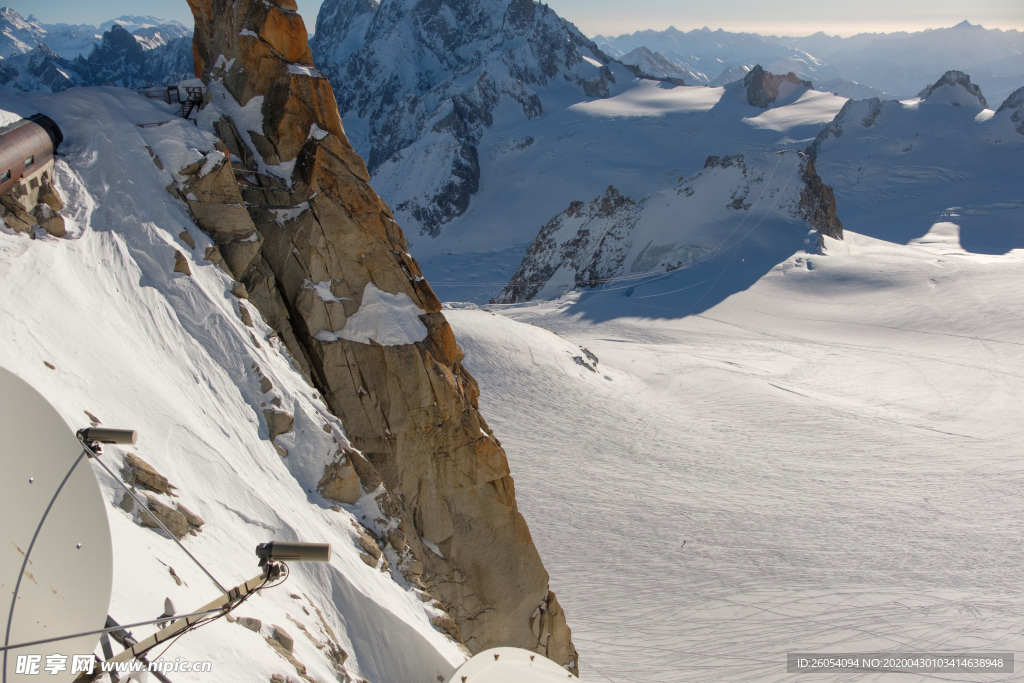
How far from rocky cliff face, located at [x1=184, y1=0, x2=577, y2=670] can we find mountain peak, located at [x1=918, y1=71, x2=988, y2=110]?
133119mm

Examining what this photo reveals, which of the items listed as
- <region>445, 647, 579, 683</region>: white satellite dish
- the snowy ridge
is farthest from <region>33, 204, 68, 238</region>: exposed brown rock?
the snowy ridge

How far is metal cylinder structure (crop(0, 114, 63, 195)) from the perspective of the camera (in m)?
9.37

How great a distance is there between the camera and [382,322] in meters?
12.2

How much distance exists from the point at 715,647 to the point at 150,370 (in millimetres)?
15453

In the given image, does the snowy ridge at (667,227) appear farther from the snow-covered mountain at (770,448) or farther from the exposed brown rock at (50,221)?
the exposed brown rock at (50,221)

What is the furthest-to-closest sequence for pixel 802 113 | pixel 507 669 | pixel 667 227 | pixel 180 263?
pixel 802 113
pixel 667 227
pixel 180 263
pixel 507 669

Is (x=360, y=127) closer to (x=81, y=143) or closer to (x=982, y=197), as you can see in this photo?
(x=982, y=197)

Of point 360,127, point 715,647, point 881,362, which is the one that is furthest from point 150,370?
point 360,127

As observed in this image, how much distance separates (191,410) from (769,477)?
2108cm

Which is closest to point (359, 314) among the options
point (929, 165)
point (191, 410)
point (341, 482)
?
point (341, 482)

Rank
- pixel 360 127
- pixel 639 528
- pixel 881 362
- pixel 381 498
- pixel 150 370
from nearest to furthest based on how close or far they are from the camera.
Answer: pixel 150 370 < pixel 381 498 < pixel 639 528 < pixel 881 362 < pixel 360 127

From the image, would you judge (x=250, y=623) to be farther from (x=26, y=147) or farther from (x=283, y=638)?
(x=26, y=147)

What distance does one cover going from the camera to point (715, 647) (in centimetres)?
1706

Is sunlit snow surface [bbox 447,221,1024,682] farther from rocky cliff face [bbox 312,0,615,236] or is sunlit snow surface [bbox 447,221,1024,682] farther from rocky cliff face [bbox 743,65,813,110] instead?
rocky cliff face [bbox 743,65,813,110]
